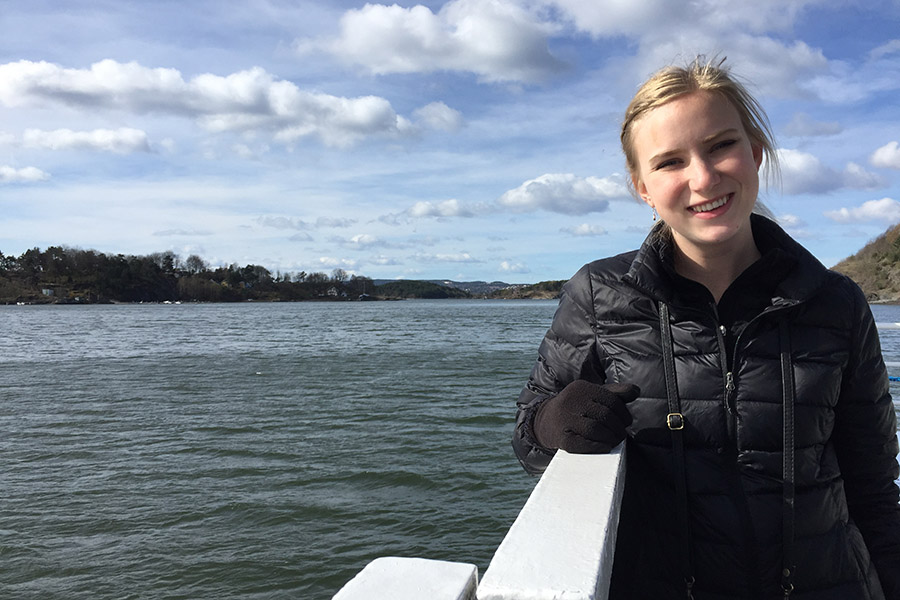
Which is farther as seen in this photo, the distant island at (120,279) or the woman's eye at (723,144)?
the distant island at (120,279)

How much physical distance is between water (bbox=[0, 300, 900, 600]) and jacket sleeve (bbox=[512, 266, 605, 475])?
17.8 ft

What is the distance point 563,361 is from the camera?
2.51m

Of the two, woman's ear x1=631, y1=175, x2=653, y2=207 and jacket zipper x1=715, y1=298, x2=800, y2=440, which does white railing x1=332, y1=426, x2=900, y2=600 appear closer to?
jacket zipper x1=715, y1=298, x2=800, y2=440

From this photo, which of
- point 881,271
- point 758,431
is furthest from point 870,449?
point 881,271

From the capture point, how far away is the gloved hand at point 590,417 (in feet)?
6.93

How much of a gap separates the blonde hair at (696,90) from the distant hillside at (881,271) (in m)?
145

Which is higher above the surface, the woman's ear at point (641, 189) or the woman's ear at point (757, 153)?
the woman's ear at point (757, 153)

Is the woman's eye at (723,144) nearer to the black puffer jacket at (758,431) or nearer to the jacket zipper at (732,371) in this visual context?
the black puffer jacket at (758,431)

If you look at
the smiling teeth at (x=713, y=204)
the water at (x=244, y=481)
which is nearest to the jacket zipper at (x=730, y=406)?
the smiling teeth at (x=713, y=204)

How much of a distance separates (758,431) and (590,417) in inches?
21.1

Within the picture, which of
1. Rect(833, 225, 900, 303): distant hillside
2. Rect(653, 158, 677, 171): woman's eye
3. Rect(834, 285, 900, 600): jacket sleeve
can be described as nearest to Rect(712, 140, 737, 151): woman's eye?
Rect(653, 158, 677, 171): woman's eye

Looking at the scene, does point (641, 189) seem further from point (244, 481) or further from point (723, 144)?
point (244, 481)

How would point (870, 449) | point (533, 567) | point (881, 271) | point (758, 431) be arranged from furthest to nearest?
1. point (881, 271)
2. point (870, 449)
3. point (758, 431)
4. point (533, 567)

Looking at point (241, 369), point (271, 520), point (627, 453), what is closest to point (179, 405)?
point (241, 369)
